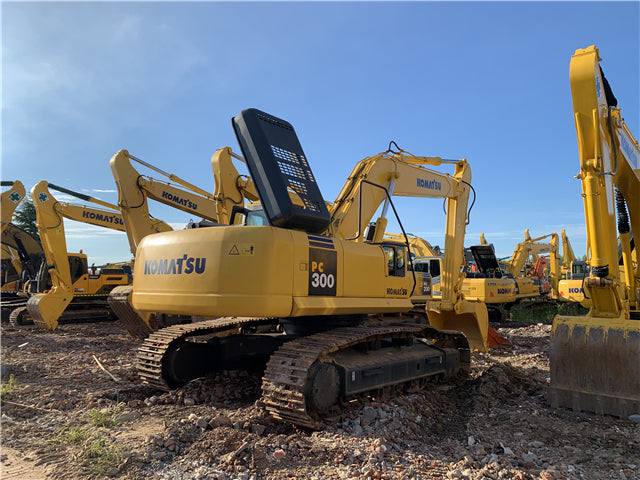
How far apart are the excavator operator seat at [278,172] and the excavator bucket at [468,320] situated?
5.06 metres

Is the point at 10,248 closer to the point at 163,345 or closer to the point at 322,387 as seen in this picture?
the point at 163,345

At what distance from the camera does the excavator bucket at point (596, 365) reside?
5148mm

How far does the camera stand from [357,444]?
4.31 metres

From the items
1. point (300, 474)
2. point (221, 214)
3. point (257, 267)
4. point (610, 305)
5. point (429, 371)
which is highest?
point (221, 214)

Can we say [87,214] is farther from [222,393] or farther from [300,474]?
[300,474]

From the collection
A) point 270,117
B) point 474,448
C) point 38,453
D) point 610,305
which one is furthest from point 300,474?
point 610,305

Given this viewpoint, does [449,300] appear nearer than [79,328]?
Yes

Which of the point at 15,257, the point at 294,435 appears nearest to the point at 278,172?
the point at 294,435

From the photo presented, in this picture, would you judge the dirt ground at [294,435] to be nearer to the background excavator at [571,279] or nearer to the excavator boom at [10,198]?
the background excavator at [571,279]

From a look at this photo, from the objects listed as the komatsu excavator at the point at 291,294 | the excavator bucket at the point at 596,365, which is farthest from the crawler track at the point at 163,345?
the excavator bucket at the point at 596,365

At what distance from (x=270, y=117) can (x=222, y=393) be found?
338cm

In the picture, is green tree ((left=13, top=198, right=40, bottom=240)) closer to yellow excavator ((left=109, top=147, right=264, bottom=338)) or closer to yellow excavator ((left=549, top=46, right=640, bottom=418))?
yellow excavator ((left=109, top=147, right=264, bottom=338))

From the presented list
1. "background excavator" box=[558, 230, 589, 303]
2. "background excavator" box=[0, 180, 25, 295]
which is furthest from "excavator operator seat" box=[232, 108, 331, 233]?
"background excavator" box=[0, 180, 25, 295]

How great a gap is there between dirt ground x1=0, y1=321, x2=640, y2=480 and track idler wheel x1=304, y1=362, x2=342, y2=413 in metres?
0.19
